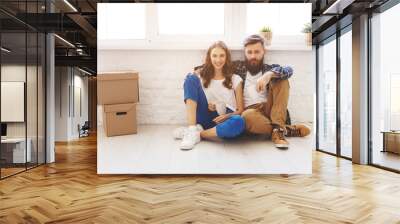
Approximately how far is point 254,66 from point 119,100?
6.92ft

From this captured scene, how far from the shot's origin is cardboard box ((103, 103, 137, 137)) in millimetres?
5754

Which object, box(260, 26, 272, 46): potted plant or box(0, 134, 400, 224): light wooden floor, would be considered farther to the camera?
box(260, 26, 272, 46): potted plant

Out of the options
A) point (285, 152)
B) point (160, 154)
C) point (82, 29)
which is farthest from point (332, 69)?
point (82, 29)

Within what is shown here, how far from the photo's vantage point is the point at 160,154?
19.0 feet

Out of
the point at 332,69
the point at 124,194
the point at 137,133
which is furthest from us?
the point at 332,69

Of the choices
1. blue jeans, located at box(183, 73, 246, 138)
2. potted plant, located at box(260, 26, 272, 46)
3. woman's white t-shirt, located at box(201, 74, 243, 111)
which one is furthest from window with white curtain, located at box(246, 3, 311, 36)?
blue jeans, located at box(183, 73, 246, 138)

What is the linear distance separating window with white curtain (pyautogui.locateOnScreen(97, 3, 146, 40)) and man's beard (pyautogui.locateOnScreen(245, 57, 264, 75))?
1.63 metres

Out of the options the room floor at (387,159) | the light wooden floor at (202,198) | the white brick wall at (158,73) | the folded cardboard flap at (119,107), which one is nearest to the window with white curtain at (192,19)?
the white brick wall at (158,73)

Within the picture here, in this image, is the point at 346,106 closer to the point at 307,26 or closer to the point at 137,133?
the point at 307,26

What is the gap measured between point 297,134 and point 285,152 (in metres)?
0.33

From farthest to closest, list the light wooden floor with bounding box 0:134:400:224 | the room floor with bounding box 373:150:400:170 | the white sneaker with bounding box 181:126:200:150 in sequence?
the room floor with bounding box 373:150:400:170
the white sneaker with bounding box 181:126:200:150
the light wooden floor with bounding box 0:134:400:224

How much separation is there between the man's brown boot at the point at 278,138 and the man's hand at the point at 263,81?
661 mm

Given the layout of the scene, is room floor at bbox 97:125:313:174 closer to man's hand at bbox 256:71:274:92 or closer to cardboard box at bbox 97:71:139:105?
cardboard box at bbox 97:71:139:105

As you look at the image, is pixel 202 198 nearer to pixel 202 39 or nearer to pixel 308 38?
pixel 202 39
